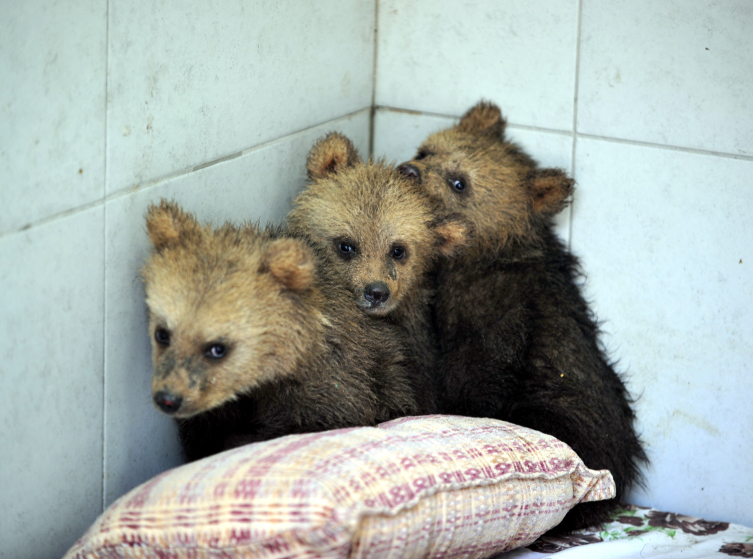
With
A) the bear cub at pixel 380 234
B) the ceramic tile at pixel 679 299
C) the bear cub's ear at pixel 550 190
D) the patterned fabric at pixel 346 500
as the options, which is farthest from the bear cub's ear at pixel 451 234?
the patterned fabric at pixel 346 500

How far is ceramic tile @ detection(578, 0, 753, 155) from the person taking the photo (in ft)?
11.4

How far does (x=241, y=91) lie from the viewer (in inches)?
132

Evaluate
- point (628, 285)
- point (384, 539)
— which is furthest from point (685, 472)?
point (384, 539)

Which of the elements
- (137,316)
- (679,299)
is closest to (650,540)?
(679,299)

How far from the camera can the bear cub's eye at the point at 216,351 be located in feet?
8.84

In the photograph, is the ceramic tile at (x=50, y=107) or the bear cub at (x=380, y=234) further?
the bear cub at (x=380, y=234)

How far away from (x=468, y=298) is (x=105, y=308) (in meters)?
1.64

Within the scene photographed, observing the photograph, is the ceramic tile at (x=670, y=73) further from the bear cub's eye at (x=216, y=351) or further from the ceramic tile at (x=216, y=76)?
the bear cub's eye at (x=216, y=351)

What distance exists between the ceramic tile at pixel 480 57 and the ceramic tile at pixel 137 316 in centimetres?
117

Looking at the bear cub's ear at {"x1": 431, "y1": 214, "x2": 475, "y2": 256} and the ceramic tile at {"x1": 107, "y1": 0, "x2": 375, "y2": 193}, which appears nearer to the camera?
the ceramic tile at {"x1": 107, "y1": 0, "x2": 375, "y2": 193}

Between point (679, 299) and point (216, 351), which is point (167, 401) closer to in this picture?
point (216, 351)

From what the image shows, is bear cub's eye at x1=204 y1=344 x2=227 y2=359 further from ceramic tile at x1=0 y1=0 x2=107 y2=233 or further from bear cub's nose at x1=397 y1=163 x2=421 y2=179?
bear cub's nose at x1=397 y1=163 x2=421 y2=179

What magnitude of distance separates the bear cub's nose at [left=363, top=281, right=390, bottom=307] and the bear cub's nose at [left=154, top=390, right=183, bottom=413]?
3.37 feet

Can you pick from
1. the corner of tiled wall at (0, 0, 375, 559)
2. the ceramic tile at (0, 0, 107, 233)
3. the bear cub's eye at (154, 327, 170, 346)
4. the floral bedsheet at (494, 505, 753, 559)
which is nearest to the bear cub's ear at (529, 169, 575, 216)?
the corner of tiled wall at (0, 0, 375, 559)
